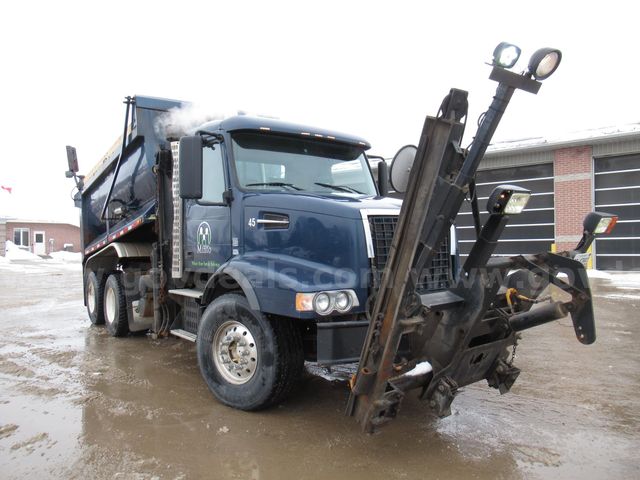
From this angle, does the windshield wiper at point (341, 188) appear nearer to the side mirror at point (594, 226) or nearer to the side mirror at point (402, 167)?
the side mirror at point (402, 167)

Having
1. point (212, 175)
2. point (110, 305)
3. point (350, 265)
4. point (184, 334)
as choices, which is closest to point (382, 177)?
point (212, 175)

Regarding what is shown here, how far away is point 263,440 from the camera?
3.89 meters

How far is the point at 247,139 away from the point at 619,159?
14933 mm

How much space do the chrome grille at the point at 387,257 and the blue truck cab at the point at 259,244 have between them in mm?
12

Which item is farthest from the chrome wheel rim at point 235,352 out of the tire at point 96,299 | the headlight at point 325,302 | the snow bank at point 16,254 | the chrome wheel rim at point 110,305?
the snow bank at point 16,254

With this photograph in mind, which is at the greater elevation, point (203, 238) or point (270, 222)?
point (270, 222)

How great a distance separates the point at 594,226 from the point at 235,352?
3188 mm

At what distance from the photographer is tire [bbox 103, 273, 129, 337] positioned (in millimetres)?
7766

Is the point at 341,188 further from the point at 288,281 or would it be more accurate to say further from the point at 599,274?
the point at 599,274

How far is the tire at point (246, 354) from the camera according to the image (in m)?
4.24

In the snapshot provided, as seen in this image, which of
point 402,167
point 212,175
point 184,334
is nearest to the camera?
point 402,167

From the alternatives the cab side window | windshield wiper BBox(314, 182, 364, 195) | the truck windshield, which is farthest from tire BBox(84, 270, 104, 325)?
windshield wiper BBox(314, 182, 364, 195)

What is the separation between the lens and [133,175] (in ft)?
24.4

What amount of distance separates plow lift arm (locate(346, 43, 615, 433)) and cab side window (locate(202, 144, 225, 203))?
7.78 ft
